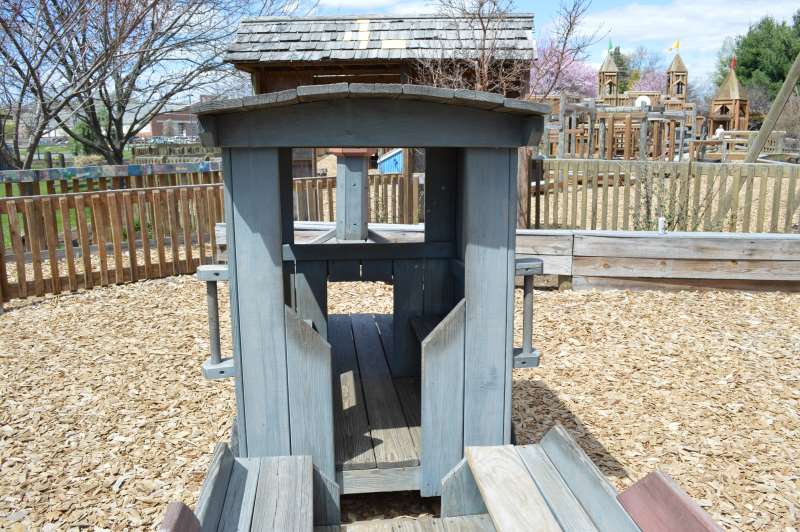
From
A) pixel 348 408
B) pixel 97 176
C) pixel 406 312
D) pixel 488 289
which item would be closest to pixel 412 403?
pixel 348 408

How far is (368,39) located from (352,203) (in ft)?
12.1

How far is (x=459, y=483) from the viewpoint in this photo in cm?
300

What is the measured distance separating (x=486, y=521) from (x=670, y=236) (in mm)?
4768

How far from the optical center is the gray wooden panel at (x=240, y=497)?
2389 millimetres

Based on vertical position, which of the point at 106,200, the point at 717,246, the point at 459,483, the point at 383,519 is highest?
the point at 106,200

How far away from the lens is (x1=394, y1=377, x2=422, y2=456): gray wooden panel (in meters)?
3.35

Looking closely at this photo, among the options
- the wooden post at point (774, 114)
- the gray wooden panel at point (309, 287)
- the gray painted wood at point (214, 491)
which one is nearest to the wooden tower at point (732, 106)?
the wooden post at point (774, 114)

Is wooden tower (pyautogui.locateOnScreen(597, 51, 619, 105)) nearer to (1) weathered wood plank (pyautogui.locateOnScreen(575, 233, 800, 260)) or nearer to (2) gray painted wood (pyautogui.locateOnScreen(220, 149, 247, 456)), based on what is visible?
(1) weathered wood plank (pyautogui.locateOnScreen(575, 233, 800, 260))

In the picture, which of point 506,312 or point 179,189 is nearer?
point 506,312

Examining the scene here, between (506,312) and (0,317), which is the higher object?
(506,312)

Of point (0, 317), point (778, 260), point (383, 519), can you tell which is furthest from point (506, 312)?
point (0, 317)

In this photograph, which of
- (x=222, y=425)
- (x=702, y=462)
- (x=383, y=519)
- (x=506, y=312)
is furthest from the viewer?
(x=222, y=425)

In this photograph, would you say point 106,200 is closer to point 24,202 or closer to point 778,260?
point 24,202

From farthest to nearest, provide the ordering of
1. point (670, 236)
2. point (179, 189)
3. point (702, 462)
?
point (179, 189), point (670, 236), point (702, 462)
